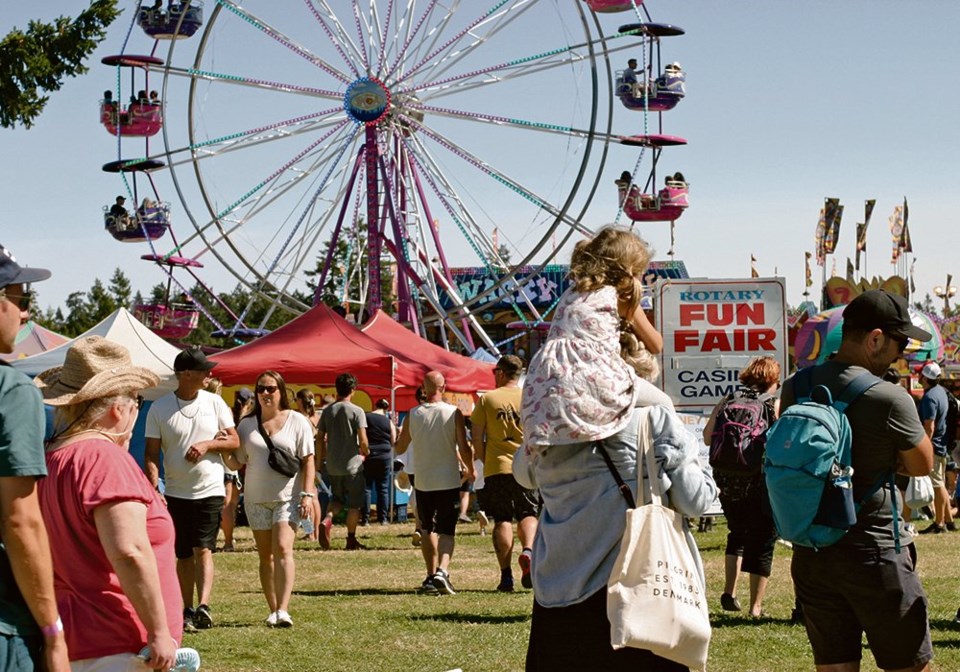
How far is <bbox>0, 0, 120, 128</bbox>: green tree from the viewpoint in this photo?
13.7m

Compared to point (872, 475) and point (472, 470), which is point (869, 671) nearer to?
point (872, 475)

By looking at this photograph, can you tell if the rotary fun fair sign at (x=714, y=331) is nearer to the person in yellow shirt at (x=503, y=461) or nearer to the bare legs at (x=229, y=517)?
the person in yellow shirt at (x=503, y=461)

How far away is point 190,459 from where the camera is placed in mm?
8695

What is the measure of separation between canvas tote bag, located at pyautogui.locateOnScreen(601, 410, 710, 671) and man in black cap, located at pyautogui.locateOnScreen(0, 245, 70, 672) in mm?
1478

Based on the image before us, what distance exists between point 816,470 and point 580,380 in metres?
1.00

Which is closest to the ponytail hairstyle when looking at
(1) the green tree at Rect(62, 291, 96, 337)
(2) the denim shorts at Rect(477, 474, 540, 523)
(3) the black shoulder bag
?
(2) the denim shorts at Rect(477, 474, 540, 523)

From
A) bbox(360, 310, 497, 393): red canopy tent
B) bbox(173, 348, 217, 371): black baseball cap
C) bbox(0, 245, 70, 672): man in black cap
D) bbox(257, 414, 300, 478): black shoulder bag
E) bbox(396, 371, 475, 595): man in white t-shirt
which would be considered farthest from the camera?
bbox(360, 310, 497, 393): red canopy tent

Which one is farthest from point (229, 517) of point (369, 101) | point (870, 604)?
point (369, 101)

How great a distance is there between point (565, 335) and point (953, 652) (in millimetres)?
4636

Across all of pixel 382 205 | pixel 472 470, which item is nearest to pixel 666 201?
pixel 382 205

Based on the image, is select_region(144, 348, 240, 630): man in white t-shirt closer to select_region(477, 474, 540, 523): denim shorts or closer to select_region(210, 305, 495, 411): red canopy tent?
select_region(477, 474, 540, 523): denim shorts

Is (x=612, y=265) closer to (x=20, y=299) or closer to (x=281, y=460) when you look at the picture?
(x=20, y=299)

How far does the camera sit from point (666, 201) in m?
29.7

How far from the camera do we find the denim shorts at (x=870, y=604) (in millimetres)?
4641
